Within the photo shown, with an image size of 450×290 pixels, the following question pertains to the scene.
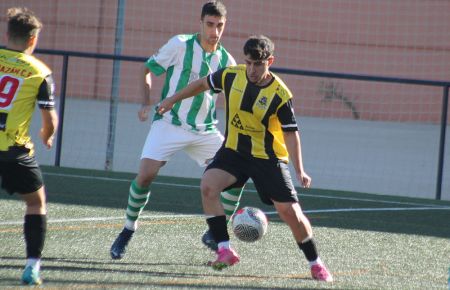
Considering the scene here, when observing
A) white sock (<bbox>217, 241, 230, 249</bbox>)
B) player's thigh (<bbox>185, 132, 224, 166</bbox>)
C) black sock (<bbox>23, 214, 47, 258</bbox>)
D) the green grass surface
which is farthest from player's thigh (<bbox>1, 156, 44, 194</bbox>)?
player's thigh (<bbox>185, 132, 224, 166</bbox>)

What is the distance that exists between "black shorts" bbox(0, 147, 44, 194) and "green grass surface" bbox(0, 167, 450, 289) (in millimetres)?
503

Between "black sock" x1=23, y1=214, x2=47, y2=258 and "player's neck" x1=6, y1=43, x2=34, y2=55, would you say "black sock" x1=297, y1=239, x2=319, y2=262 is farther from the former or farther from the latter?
"player's neck" x1=6, y1=43, x2=34, y2=55

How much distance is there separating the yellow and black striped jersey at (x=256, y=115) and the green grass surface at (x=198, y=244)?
2.54 ft

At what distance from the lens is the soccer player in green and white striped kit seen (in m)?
7.11

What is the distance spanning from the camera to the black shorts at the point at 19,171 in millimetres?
5629

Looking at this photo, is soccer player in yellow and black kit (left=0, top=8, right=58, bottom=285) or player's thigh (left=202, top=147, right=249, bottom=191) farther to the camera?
player's thigh (left=202, top=147, right=249, bottom=191)

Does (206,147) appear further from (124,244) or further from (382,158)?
(382,158)

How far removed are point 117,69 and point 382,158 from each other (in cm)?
515

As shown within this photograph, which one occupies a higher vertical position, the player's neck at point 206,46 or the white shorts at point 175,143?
the player's neck at point 206,46

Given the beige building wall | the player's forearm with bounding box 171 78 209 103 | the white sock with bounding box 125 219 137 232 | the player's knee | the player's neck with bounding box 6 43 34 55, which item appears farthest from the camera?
the beige building wall

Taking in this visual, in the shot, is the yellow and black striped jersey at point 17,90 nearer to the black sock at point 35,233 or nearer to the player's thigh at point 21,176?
the player's thigh at point 21,176

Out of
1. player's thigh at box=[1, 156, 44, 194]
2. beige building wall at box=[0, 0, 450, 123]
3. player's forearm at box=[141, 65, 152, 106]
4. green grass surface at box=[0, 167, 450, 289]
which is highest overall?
player's forearm at box=[141, 65, 152, 106]

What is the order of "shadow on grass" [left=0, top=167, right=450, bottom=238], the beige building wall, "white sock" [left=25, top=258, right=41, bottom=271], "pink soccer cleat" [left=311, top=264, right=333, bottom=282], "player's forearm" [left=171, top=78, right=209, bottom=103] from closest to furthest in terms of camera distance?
"white sock" [left=25, top=258, right=41, bottom=271]
"pink soccer cleat" [left=311, top=264, right=333, bottom=282]
"player's forearm" [left=171, top=78, right=209, bottom=103]
"shadow on grass" [left=0, top=167, right=450, bottom=238]
the beige building wall

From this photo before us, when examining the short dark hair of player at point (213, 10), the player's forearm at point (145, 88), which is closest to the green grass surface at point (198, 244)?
the player's forearm at point (145, 88)
